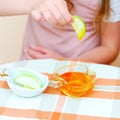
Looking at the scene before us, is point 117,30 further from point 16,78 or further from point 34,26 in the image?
point 16,78

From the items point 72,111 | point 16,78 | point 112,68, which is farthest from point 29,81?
point 112,68

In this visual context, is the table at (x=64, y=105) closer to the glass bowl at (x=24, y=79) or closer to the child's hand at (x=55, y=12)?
the glass bowl at (x=24, y=79)

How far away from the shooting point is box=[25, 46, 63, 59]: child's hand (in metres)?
1.23

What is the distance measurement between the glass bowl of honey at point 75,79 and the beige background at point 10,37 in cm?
95

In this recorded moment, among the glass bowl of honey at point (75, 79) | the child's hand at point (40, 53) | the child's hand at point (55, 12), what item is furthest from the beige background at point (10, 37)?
the child's hand at point (55, 12)

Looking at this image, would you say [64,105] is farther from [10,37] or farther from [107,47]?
[10,37]

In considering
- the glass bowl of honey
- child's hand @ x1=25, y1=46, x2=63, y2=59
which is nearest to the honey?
the glass bowl of honey

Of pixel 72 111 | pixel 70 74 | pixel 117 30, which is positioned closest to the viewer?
pixel 72 111

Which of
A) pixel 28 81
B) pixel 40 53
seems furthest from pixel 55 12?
pixel 40 53

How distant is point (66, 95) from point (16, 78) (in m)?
0.14

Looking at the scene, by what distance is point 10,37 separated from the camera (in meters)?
1.96

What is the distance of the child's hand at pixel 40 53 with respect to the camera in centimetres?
123

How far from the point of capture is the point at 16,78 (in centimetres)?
94

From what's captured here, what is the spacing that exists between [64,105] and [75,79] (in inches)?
3.7
